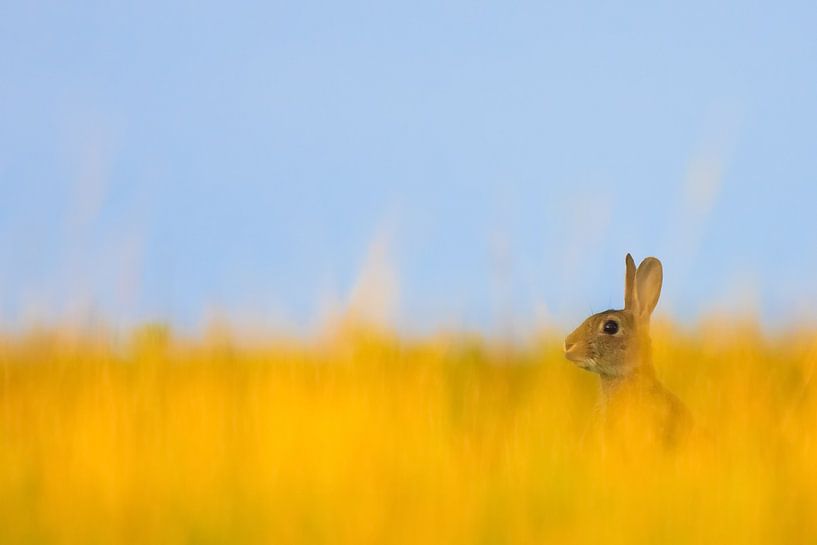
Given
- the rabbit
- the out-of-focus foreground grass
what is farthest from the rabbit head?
the out-of-focus foreground grass

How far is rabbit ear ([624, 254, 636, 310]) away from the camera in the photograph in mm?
5098

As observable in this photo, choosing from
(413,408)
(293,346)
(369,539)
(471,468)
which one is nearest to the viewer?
(369,539)

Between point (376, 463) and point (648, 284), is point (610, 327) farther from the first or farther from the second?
point (376, 463)

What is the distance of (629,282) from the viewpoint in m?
5.12

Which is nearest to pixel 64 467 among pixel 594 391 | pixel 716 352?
pixel 594 391

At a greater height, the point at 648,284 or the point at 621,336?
the point at 648,284

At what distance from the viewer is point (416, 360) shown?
6285 millimetres

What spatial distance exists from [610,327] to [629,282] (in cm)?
31

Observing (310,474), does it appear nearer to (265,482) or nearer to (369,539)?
(265,482)

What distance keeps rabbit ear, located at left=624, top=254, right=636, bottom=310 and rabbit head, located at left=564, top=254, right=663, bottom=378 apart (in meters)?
0.03

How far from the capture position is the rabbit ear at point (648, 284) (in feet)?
16.5

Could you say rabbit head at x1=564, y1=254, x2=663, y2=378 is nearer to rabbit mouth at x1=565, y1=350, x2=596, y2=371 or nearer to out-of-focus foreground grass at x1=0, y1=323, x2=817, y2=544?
rabbit mouth at x1=565, y1=350, x2=596, y2=371

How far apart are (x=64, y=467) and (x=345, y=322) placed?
64.3 inches

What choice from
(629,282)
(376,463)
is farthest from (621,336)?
(376,463)
